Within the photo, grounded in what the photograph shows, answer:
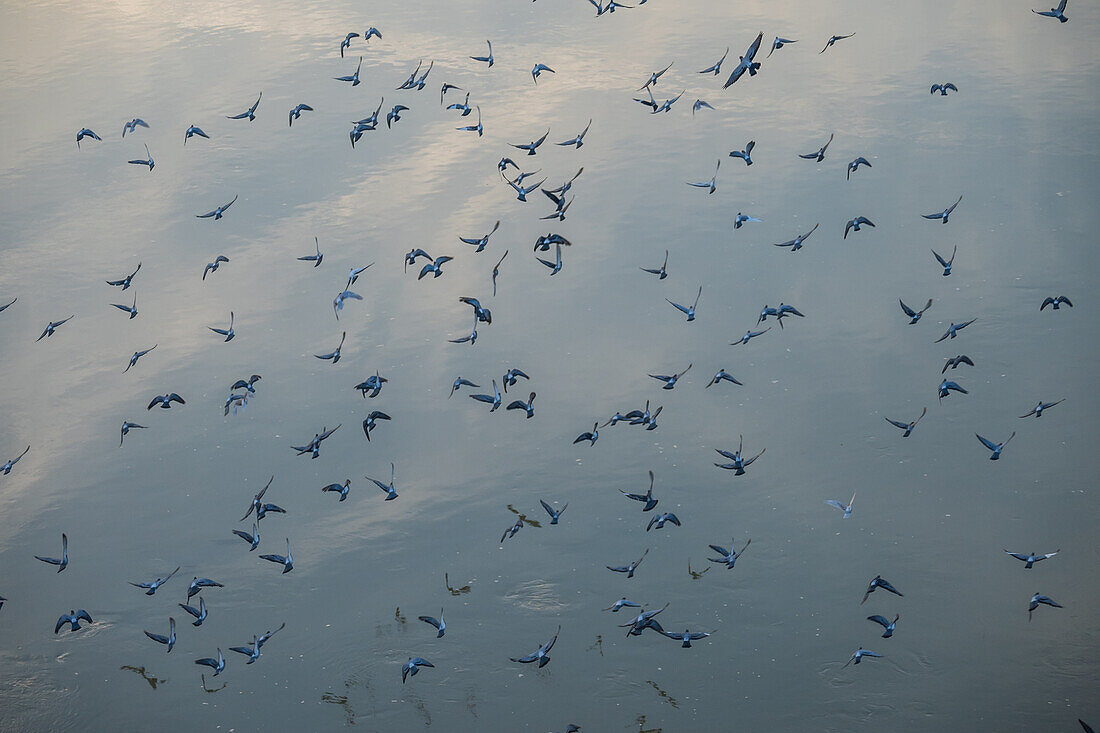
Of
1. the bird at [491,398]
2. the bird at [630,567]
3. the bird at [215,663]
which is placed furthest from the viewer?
the bird at [491,398]

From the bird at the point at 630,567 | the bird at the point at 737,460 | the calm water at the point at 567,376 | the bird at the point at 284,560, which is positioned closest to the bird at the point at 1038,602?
the calm water at the point at 567,376

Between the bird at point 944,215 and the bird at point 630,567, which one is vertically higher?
the bird at point 944,215

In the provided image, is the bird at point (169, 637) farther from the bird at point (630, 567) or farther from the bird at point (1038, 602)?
the bird at point (1038, 602)

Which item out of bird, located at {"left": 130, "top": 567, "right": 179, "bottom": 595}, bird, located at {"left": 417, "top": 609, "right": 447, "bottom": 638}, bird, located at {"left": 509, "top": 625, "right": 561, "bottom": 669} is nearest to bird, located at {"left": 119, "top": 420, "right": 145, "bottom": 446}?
bird, located at {"left": 130, "top": 567, "right": 179, "bottom": 595}

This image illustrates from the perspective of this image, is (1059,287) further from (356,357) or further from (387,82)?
(387,82)

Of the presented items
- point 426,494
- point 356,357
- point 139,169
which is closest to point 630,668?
point 426,494

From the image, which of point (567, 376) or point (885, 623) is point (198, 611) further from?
point (885, 623)

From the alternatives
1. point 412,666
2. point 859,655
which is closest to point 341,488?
point 412,666
